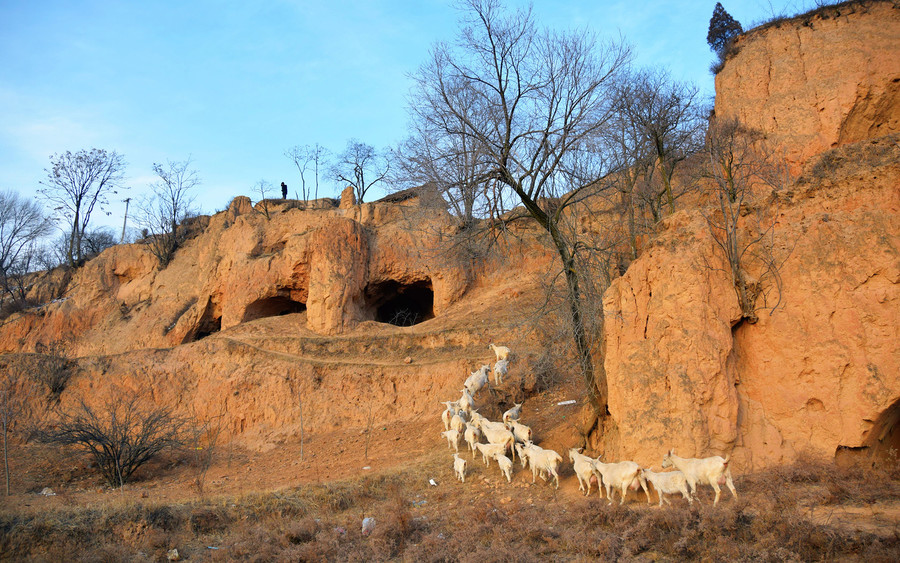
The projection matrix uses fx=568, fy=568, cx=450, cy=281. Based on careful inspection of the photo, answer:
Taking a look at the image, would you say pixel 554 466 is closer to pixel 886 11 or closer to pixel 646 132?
pixel 646 132

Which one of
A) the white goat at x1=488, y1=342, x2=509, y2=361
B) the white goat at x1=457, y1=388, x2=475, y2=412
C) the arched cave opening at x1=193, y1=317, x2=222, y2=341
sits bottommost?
the white goat at x1=457, y1=388, x2=475, y2=412

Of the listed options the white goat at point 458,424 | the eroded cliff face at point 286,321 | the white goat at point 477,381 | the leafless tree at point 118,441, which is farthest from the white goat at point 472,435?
the leafless tree at point 118,441

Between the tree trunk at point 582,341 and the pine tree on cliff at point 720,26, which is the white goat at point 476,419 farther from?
the pine tree on cliff at point 720,26

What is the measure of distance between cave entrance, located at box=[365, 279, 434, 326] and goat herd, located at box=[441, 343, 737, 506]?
1159 cm

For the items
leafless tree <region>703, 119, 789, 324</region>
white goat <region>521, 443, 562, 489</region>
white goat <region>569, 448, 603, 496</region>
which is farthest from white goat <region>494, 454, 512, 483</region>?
leafless tree <region>703, 119, 789, 324</region>

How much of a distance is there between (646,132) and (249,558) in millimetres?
17724

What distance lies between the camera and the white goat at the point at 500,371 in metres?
17.2

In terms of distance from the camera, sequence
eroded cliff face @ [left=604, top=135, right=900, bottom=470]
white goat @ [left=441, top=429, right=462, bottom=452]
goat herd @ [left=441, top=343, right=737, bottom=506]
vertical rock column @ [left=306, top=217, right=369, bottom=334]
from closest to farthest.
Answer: goat herd @ [left=441, top=343, right=737, bottom=506] → eroded cliff face @ [left=604, top=135, right=900, bottom=470] → white goat @ [left=441, top=429, right=462, bottom=452] → vertical rock column @ [left=306, top=217, right=369, bottom=334]

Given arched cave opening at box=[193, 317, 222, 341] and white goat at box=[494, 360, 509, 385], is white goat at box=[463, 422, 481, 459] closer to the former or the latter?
white goat at box=[494, 360, 509, 385]

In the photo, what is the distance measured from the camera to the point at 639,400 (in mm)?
10234

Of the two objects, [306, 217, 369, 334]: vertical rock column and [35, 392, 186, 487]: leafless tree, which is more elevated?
[306, 217, 369, 334]: vertical rock column

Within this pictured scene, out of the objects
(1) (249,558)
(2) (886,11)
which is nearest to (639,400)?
(1) (249,558)

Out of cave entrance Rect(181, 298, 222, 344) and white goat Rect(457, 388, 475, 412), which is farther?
cave entrance Rect(181, 298, 222, 344)

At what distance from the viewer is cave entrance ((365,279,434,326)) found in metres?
28.0
